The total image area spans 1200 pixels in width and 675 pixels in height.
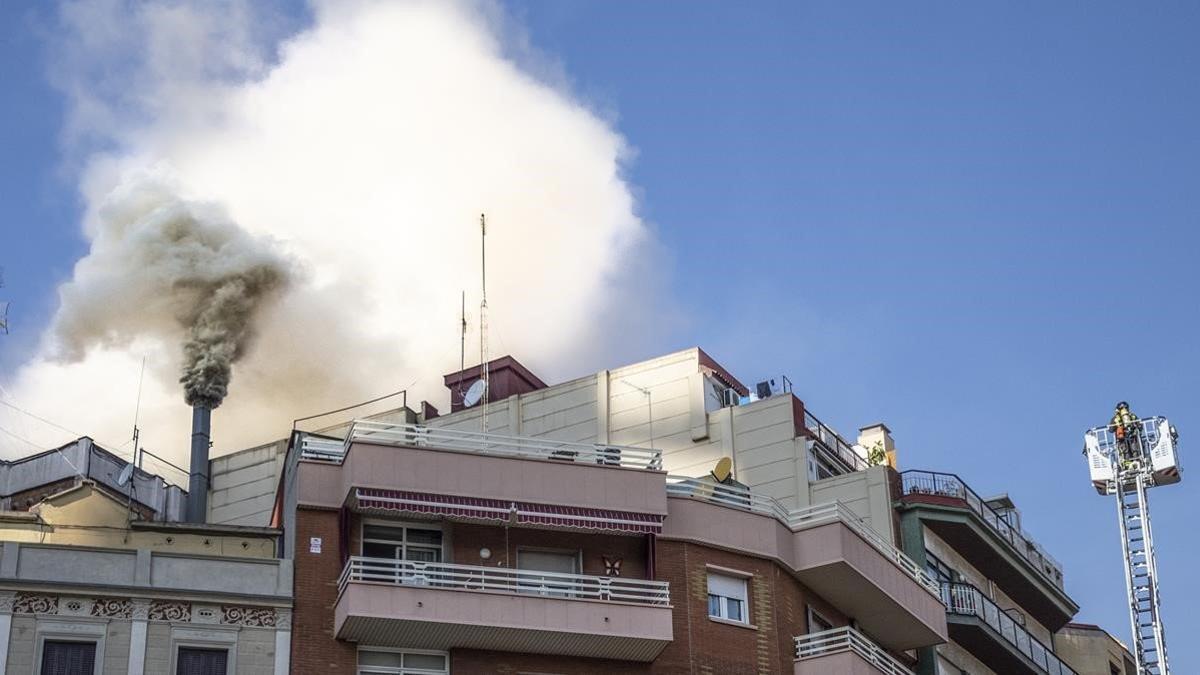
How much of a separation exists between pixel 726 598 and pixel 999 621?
678 inches

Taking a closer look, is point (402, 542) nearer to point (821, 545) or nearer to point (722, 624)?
point (722, 624)

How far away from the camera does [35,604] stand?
4462 cm

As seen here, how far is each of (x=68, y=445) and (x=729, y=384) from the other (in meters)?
21.7

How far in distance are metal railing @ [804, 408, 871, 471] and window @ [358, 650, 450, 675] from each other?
68.0 feet

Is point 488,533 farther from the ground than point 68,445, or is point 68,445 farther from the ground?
point 68,445

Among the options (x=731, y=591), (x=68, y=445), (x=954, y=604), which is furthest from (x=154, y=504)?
(x=954, y=604)

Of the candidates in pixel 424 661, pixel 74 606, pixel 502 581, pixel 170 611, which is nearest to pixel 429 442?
pixel 502 581

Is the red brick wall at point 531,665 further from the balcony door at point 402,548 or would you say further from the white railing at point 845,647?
the white railing at point 845,647

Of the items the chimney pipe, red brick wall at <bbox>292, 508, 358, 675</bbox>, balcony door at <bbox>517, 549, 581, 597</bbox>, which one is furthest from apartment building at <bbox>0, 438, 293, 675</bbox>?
the chimney pipe

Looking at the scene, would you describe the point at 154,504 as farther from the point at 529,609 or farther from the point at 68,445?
the point at 529,609

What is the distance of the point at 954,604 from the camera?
63562mm

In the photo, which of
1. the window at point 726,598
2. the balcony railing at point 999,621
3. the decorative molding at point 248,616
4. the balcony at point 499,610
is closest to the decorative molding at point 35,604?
the decorative molding at point 248,616

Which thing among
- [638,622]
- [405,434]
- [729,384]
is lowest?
[638,622]

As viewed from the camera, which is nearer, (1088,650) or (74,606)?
(74,606)
